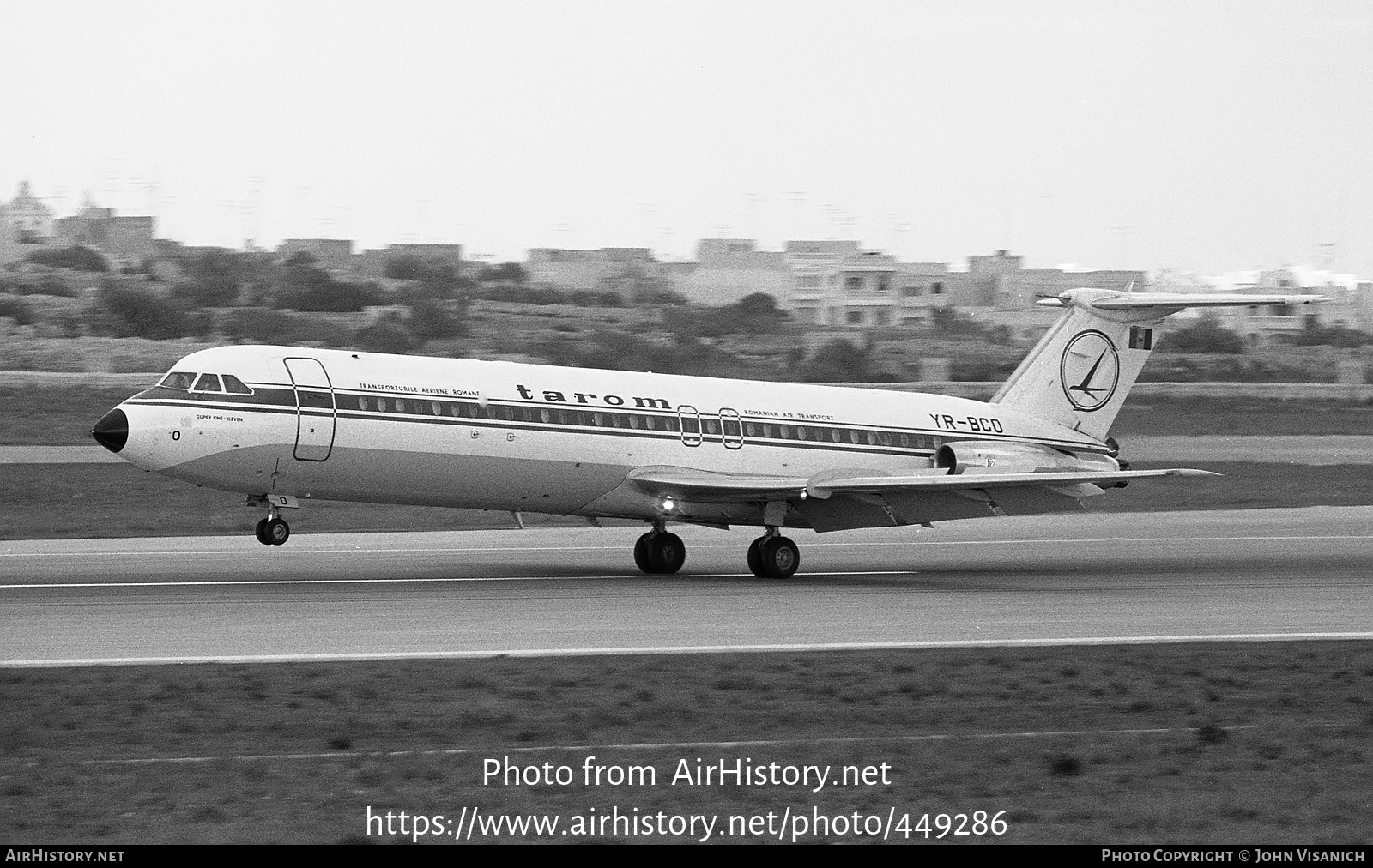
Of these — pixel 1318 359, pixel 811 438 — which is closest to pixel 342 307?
pixel 1318 359

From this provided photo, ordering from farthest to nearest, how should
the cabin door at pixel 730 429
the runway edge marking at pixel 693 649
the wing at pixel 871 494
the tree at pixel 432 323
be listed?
1. the tree at pixel 432 323
2. the cabin door at pixel 730 429
3. the wing at pixel 871 494
4. the runway edge marking at pixel 693 649

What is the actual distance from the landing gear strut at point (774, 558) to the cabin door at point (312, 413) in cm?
714

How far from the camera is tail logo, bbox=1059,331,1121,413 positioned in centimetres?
3203

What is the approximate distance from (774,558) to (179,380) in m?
9.62

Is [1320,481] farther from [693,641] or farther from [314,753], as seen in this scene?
[314,753]

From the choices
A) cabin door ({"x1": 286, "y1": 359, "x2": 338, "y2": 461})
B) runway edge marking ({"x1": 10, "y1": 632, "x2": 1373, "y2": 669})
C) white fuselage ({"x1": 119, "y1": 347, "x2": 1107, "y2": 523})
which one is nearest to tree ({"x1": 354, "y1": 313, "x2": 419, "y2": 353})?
white fuselage ({"x1": 119, "y1": 347, "x2": 1107, "y2": 523})

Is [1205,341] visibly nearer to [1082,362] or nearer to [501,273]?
[501,273]

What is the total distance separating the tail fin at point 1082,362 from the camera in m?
32.0

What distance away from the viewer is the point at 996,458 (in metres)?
30.5

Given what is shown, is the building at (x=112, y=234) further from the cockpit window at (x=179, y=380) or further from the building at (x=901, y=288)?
the cockpit window at (x=179, y=380)

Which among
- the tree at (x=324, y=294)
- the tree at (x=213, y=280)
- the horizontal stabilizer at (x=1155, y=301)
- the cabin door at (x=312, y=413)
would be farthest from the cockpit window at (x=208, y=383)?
the tree at (x=213, y=280)

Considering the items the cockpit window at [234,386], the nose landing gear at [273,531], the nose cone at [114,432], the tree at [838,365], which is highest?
the tree at [838,365]

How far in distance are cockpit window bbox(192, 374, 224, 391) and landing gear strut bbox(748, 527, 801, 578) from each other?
8.81 metres

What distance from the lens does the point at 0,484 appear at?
40.1 metres
